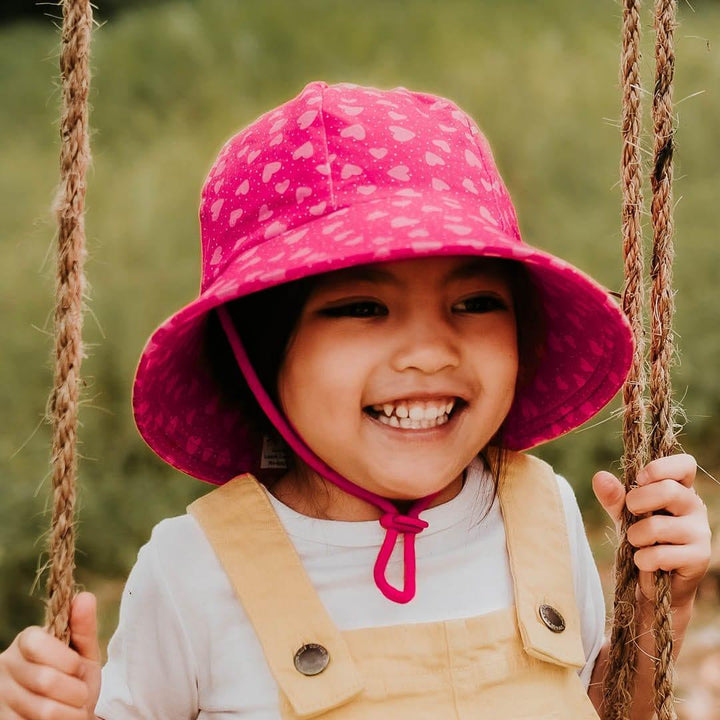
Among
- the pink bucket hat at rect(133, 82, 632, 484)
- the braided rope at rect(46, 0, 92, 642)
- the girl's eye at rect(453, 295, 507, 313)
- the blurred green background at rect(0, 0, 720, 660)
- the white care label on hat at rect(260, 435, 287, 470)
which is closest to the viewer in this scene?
the braided rope at rect(46, 0, 92, 642)

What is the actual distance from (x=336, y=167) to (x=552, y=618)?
0.48 meters

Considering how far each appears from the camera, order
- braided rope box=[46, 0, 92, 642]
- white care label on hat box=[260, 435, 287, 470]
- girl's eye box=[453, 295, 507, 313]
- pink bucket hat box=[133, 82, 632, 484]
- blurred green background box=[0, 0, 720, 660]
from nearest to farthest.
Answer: braided rope box=[46, 0, 92, 642]
pink bucket hat box=[133, 82, 632, 484]
girl's eye box=[453, 295, 507, 313]
white care label on hat box=[260, 435, 287, 470]
blurred green background box=[0, 0, 720, 660]

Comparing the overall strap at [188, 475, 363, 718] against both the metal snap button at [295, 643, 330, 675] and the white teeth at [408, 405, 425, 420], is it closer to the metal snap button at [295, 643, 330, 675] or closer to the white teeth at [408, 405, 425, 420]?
the metal snap button at [295, 643, 330, 675]

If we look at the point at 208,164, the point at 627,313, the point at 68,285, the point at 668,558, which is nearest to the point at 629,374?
the point at 627,313

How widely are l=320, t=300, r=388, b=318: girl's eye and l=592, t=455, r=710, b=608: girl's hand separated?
0.93 ft

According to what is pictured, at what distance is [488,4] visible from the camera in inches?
218

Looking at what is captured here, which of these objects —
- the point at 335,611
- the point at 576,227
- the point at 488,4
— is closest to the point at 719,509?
the point at 576,227

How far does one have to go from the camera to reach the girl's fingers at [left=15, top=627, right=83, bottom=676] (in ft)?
2.54

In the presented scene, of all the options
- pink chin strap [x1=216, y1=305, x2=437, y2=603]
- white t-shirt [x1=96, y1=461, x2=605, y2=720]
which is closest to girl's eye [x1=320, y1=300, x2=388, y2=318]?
pink chin strap [x1=216, y1=305, x2=437, y2=603]

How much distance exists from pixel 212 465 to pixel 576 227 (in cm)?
276

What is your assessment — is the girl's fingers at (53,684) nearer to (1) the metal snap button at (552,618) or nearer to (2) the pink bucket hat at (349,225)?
(2) the pink bucket hat at (349,225)

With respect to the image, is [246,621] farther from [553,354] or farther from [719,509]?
[719,509]

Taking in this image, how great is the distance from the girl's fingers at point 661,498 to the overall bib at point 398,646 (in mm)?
141

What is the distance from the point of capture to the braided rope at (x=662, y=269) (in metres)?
0.90
